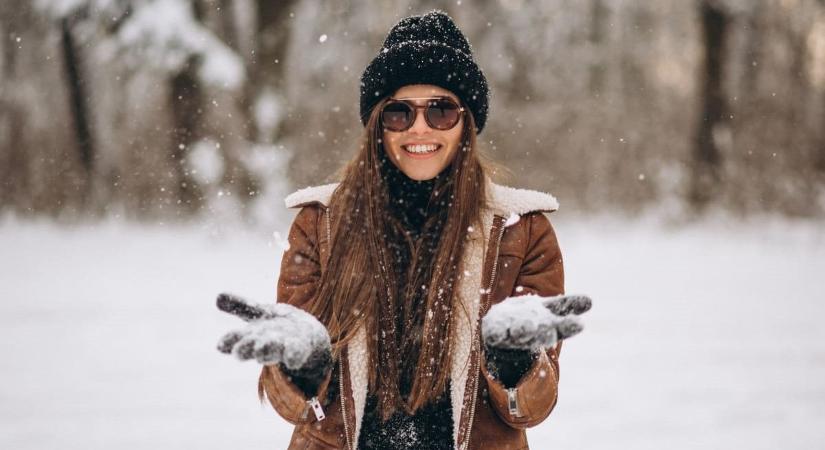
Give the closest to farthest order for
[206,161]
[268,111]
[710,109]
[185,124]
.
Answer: [206,161]
[268,111]
[185,124]
[710,109]

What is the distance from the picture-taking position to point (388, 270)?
180cm

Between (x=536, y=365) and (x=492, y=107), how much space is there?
417 inches

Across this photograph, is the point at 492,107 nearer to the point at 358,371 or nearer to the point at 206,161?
the point at 206,161

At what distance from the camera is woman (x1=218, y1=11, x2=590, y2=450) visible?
1569 mm

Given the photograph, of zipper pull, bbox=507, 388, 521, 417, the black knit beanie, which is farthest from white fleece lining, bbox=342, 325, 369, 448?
the black knit beanie

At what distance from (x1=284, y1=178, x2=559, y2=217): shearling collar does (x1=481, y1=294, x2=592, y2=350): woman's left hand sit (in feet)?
1.34

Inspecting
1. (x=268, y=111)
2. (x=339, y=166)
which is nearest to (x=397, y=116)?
(x=339, y=166)

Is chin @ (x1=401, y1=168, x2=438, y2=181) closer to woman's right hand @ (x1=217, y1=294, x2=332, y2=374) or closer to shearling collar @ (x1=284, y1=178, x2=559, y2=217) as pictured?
shearling collar @ (x1=284, y1=178, x2=559, y2=217)

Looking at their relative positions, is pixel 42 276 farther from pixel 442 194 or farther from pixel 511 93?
pixel 511 93

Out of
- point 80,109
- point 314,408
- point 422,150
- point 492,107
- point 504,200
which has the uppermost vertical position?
point 492,107

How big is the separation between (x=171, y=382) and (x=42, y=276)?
4049mm

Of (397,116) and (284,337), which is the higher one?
(397,116)

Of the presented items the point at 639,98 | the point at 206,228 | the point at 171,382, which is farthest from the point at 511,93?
the point at 171,382

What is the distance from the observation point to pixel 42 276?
7.54m
